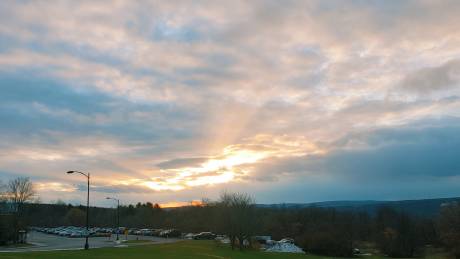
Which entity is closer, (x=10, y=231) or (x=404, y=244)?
(x=10, y=231)

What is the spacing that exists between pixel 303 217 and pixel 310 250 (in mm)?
44056

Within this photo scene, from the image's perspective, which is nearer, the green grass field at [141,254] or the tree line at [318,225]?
the green grass field at [141,254]

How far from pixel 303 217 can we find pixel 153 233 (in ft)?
144

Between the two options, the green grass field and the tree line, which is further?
the tree line

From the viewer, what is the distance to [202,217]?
14100cm

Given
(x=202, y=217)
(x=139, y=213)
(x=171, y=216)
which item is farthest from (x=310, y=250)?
(x=139, y=213)

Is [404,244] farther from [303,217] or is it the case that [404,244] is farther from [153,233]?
[153,233]

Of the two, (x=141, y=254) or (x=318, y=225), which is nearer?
(x=141, y=254)

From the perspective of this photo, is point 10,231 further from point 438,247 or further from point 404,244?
point 438,247

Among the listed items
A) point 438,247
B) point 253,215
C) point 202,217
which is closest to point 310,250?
point 253,215

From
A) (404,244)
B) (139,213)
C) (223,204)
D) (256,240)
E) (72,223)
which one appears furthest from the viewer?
(72,223)

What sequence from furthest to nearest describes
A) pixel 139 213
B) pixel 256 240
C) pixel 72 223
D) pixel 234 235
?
pixel 72 223 < pixel 139 213 < pixel 256 240 < pixel 234 235

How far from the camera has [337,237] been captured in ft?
309

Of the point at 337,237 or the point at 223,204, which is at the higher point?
the point at 223,204
